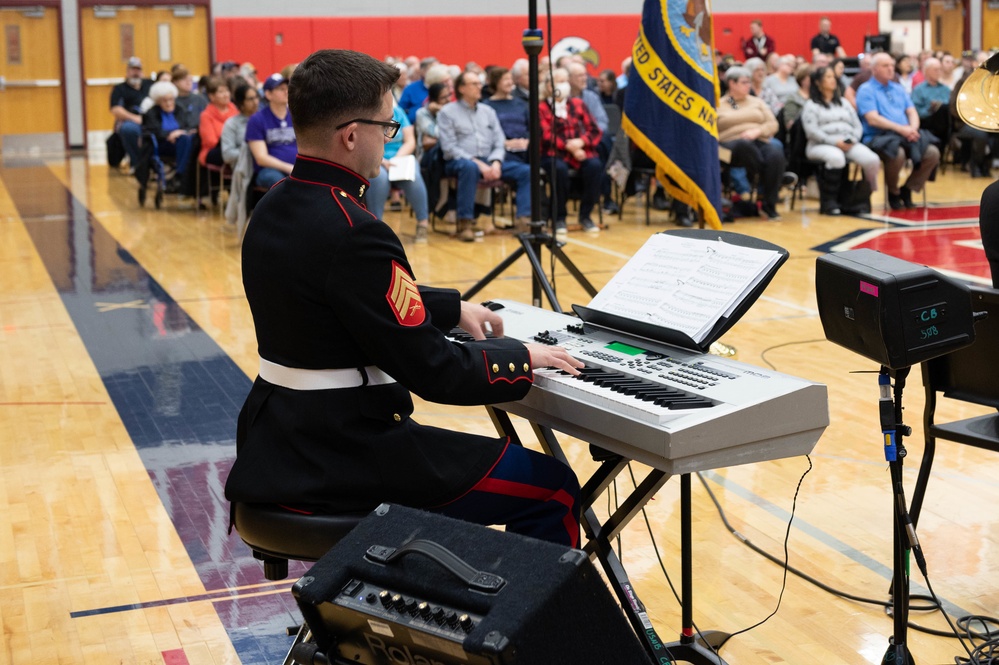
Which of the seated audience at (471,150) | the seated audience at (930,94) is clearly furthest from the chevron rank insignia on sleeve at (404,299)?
the seated audience at (930,94)

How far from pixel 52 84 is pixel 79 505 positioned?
1397 centimetres

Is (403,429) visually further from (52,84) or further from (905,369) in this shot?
(52,84)

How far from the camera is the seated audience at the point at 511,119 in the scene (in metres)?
9.39

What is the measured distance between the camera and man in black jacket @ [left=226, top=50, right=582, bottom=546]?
2184 millimetres

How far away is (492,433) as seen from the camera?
15.1 ft

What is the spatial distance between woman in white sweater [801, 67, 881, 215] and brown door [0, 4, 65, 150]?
422 inches

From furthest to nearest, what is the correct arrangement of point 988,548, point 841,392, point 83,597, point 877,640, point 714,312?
point 841,392, point 988,548, point 83,597, point 877,640, point 714,312

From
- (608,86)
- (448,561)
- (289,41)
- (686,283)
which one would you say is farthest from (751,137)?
(289,41)

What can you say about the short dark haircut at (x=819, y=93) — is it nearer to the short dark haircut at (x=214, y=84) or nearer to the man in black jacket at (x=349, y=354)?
the short dark haircut at (x=214, y=84)

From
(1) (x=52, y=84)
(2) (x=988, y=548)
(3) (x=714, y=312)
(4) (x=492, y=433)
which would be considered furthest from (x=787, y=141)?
(1) (x=52, y=84)

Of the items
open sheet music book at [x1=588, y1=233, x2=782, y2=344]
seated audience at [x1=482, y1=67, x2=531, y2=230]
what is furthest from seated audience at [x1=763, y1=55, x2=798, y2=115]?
open sheet music book at [x1=588, y1=233, x2=782, y2=344]

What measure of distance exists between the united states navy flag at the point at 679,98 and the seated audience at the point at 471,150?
3181 mm

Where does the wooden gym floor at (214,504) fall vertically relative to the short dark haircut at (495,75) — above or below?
below

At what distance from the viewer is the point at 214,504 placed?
3873 mm
